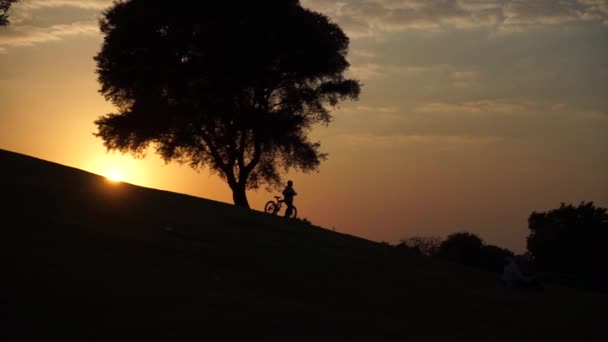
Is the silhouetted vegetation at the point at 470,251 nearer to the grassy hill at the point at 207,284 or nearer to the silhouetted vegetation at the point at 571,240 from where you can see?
the silhouetted vegetation at the point at 571,240

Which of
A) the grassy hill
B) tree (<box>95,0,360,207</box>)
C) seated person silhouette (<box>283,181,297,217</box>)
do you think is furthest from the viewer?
tree (<box>95,0,360,207</box>)

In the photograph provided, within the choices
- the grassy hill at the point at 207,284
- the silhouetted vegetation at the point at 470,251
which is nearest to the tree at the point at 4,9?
the grassy hill at the point at 207,284

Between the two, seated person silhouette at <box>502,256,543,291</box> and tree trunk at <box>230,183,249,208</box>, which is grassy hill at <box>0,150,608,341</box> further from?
Result: tree trunk at <box>230,183,249,208</box>

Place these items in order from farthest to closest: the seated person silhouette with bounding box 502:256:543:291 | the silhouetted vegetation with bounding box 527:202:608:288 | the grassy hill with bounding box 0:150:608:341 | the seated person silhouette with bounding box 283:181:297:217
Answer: the silhouetted vegetation with bounding box 527:202:608:288 < the seated person silhouette with bounding box 283:181:297:217 < the seated person silhouette with bounding box 502:256:543:291 < the grassy hill with bounding box 0:150:608:341

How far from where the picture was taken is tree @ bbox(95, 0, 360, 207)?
45188mm

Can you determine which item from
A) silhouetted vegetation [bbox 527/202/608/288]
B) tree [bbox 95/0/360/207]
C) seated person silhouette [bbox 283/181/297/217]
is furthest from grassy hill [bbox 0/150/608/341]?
silhouetted vegetation [bbox 527/202/608/288]

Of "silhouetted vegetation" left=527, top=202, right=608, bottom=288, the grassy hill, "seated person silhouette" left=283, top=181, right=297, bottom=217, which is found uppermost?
"silhouetted vegetation" left=527, top=202, right=608, bottom=288

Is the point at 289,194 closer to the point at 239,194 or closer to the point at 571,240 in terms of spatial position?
the point at 239,194

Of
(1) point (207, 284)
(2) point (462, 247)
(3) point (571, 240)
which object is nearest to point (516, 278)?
(1) point (207, 284)

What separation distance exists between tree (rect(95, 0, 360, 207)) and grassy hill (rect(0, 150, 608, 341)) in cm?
1894

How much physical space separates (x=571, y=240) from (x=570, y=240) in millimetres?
82

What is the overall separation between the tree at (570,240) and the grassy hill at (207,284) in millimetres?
31829

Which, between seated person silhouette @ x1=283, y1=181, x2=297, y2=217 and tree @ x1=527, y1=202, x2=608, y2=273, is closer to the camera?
seated person silhouette @ x1=283, y1=181, x2=297, y2=217

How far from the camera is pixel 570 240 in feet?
193
